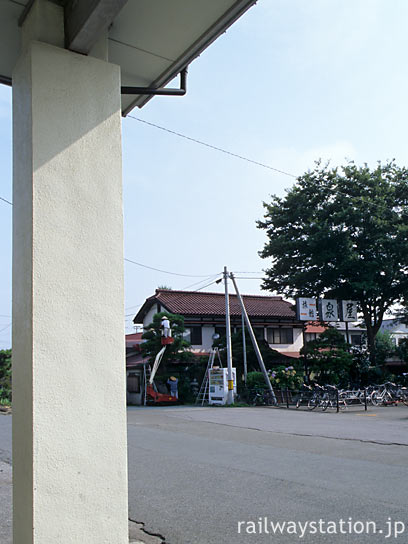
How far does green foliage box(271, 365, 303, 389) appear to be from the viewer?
2453 centimetres

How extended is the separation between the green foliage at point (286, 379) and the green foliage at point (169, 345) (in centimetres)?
534

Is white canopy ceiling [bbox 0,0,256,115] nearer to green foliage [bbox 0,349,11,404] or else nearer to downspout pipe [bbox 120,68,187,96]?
downspout pipe [bbox 120,68,187,96]

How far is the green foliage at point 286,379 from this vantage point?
24.5 m

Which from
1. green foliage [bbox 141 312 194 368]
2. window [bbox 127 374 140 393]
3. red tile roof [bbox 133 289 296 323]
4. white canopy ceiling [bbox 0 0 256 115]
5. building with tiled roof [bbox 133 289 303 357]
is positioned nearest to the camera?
white canopy ceiling [bbox 0 0 256 115]

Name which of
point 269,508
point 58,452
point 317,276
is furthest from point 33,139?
point 317,276

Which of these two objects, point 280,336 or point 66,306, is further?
point 280,336

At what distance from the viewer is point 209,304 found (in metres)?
34.2

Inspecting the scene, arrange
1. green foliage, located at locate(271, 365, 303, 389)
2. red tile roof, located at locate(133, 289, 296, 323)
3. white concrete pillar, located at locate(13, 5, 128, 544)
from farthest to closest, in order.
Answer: red tile roof, located at locate(133, 289, 296, 323), green foliage, located at locate(271, 365, 303, 389), white concrete pillar, located at locate(13, 5, 128, 544)

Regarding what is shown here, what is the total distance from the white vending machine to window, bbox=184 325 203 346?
672 cm

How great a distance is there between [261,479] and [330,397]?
1459cm

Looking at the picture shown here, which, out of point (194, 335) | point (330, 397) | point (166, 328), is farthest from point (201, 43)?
point (194, 335)

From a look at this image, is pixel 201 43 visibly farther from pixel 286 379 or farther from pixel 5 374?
pixel 5 374

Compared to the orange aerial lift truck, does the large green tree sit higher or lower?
higher

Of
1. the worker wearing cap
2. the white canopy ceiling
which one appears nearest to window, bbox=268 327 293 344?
the worker wearing cap
